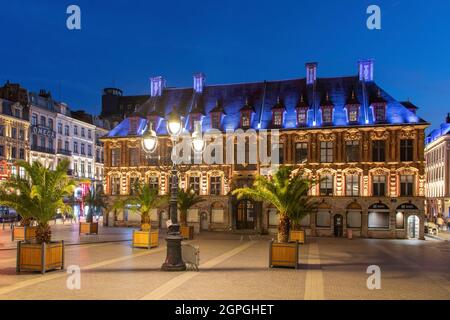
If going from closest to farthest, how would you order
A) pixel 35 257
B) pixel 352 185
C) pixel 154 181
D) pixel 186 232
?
1. pixel 35 257
2. pixel 186 232
3. pixel 352 185
4. pixel 154 181

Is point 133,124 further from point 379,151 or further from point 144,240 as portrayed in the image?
point 379,151

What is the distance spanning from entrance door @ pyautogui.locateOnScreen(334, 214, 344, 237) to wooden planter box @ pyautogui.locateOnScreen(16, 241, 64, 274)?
31.3 meters

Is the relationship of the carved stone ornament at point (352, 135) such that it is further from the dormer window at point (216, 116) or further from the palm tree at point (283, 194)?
the palm tree at point (283, 194)

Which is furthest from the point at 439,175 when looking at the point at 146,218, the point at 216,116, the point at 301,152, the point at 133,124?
the point at 146,218

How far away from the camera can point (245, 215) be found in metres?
49.4

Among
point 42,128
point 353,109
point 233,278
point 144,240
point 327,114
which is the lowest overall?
point 233,278

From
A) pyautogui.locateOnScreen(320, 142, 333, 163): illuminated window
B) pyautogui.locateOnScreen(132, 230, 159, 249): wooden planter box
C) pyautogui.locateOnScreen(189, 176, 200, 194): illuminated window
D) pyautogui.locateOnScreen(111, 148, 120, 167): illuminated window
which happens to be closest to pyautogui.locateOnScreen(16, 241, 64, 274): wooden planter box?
pyautogui.locateOnScreen(132, 230, 159, 249): wooden planter box

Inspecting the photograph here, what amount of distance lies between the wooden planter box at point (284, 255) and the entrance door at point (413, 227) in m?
26.5

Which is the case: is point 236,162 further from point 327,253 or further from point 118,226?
point 327,253

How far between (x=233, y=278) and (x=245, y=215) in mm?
30585

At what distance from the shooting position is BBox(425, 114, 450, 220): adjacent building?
239 ft

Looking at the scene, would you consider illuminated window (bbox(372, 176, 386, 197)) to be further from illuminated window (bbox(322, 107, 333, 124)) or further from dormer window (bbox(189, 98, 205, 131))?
dormer window (bbox(189, 98, 205, 131))

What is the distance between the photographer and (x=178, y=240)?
67.2ft

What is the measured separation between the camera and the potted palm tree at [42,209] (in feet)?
64.8
